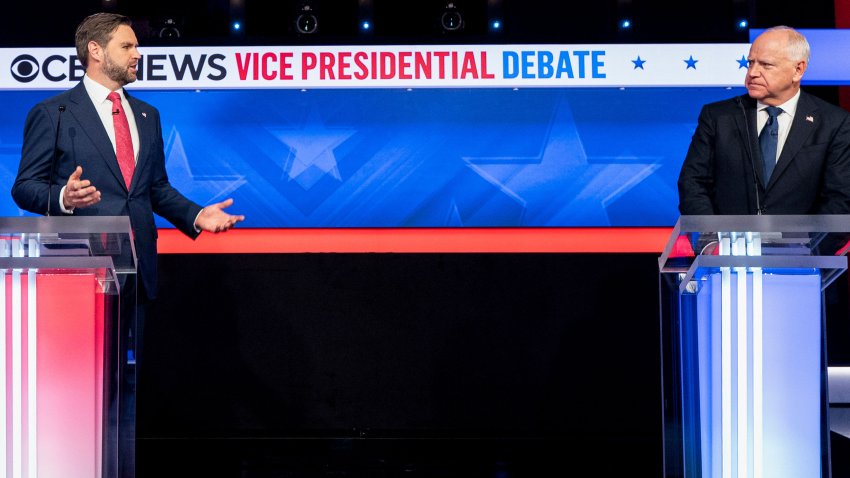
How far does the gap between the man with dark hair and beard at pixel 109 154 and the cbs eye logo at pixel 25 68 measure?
62.1 inches

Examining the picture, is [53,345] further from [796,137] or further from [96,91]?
[796,137]

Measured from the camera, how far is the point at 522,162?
465 cm

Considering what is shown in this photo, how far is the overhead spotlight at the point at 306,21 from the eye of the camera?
4.62m

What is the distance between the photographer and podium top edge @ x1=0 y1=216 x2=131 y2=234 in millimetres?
2117

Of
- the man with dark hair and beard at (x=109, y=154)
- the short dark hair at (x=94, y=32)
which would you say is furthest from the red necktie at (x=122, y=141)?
the short dark hair at (x=94, y=32)

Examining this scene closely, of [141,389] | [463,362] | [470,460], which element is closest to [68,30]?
[141,389]

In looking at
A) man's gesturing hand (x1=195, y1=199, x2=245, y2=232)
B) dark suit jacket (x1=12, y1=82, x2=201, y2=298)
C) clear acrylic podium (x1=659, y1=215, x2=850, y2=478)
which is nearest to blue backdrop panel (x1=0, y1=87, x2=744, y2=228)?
dark suit jacket (x1=12, y1=82, x2=201, y2=298)

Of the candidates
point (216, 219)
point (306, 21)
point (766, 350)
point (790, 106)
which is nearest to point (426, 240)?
point (306, 21)

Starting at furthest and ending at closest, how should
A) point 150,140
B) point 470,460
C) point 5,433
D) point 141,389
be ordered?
1. point 141,389
2. point 470,460
3. point 150,140
4. point 5,433

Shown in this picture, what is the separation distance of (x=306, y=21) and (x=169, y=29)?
0.59 m

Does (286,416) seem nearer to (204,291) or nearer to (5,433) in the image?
(204,291)

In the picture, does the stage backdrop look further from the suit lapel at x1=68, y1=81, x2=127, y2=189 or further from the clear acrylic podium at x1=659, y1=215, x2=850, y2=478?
the clear acrylic podium at x1=659, y1=215, x2=850, y2=478

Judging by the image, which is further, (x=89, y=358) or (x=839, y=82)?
(x=839, y=82)

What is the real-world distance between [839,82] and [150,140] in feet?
9.68
